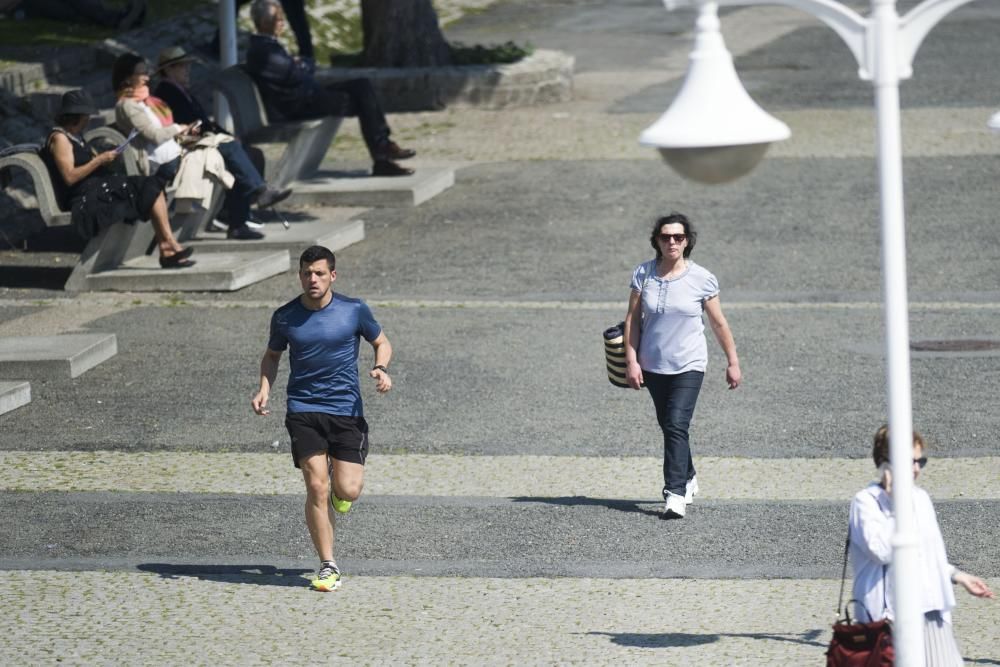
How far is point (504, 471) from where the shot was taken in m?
9.73

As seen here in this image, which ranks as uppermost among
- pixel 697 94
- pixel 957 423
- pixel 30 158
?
pixel 697 94

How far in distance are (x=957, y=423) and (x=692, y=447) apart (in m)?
1.62

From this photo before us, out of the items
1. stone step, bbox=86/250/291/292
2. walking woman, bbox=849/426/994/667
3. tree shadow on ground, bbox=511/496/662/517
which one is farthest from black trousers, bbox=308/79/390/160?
walking woman, bbox=849/426/994/667

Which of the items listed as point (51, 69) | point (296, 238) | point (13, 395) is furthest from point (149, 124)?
point (51, 69)

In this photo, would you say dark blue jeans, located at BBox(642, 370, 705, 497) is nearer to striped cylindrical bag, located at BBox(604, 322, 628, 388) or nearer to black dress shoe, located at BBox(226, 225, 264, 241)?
striped cylindrical bag, located at BBox(604, 322, 628, 388)

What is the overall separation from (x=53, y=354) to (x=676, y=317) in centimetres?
494

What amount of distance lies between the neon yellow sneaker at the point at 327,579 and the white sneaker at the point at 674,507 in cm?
182

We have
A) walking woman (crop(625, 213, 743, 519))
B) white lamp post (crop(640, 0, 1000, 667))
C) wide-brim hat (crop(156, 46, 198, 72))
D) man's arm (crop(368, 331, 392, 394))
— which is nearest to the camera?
white lamp post (crop(640, 0, 1000, 667))

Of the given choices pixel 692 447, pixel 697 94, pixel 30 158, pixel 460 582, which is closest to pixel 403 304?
pixel 30 158

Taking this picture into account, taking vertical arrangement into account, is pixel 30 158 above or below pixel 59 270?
above

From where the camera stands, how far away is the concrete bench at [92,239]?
13836 mm

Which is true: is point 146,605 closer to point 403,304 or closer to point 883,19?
point 883,19

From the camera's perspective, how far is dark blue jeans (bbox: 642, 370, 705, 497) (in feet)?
28.9

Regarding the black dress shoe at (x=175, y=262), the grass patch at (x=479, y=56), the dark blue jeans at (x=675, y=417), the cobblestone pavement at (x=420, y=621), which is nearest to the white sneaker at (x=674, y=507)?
the dark blue jeans at (x=675, y=417)
